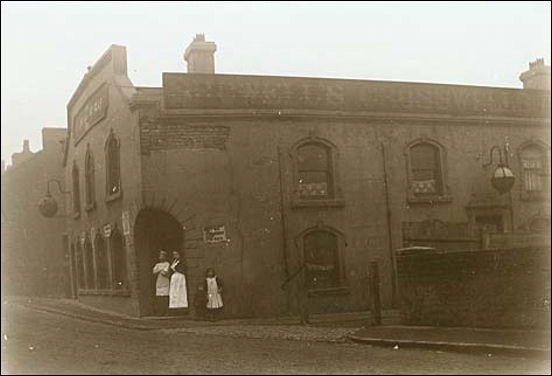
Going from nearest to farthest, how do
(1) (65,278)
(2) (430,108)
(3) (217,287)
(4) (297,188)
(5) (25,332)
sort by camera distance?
(5) (25,332), (3) (217,287), (4) (297,188), (2) (430,108), (1) (65,278)

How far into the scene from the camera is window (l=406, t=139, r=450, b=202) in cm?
1991

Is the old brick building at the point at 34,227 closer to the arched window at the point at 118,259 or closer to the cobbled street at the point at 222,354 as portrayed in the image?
the arched window at the point at 118,259

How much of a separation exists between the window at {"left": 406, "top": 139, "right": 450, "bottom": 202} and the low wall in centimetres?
711

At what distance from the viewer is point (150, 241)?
1817 centimetres

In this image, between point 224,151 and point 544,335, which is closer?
point 544,335

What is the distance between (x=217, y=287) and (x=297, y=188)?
11.5 feet

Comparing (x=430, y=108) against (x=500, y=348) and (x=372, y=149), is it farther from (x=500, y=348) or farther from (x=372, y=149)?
(x=500, y=348)

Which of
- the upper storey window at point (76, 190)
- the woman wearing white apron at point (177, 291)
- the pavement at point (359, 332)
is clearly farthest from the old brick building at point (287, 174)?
the upper storey window at point (76, 190)

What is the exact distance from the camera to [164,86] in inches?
695

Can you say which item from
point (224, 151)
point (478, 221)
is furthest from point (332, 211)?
point (478, 221)

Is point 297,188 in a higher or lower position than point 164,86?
lower

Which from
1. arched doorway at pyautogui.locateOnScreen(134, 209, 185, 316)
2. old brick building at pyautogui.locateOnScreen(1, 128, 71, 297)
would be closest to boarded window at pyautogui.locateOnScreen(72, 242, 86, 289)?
arched doorway at pyautogui.locateOnScreen(134, 209, 185, 316)

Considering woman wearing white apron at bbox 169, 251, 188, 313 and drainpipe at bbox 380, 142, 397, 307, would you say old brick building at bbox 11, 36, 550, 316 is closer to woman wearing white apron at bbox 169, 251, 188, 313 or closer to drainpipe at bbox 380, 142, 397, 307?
drainpipe at bbox 380, 142, 397, 307

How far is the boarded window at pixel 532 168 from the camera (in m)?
21.4
